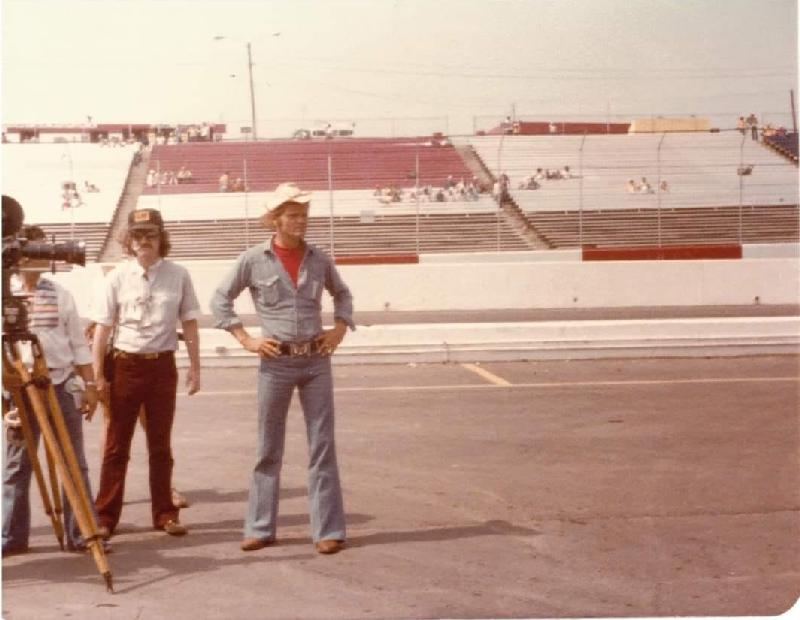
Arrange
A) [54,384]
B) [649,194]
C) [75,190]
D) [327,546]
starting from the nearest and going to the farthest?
[54,384] < [327,546] < [75,190] < [649,194]

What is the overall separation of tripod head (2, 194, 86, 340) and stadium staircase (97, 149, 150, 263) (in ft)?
65.5

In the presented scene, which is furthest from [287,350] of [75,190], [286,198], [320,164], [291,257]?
[320,164]

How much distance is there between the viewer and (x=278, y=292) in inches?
259

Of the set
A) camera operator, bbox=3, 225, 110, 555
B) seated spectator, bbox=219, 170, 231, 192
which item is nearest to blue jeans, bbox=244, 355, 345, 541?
camera operator, bbox=3, 225, 110, 555

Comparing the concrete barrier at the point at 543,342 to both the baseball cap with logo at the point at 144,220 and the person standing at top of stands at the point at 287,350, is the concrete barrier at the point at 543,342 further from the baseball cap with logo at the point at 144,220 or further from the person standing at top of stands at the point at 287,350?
the person standing at top of stands at the point at 287,350

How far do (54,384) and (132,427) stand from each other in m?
0.80

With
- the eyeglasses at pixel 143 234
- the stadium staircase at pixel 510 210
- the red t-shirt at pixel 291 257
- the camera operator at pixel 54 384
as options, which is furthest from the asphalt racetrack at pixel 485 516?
the stadium staircase at pixel 510 210

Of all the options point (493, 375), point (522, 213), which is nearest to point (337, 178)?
point (522, 213)

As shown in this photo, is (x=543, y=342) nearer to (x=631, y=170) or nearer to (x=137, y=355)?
(x=137, y=355)

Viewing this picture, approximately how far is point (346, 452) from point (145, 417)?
8.45 ft

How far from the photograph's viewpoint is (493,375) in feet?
46.2

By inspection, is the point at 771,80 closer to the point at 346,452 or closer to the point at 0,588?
the point at 346,452

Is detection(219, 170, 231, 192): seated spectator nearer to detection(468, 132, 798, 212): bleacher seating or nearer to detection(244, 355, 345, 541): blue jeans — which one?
detection(468, 132, 798, 212): bleacher seating

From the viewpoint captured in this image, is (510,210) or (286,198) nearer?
(286,198)
